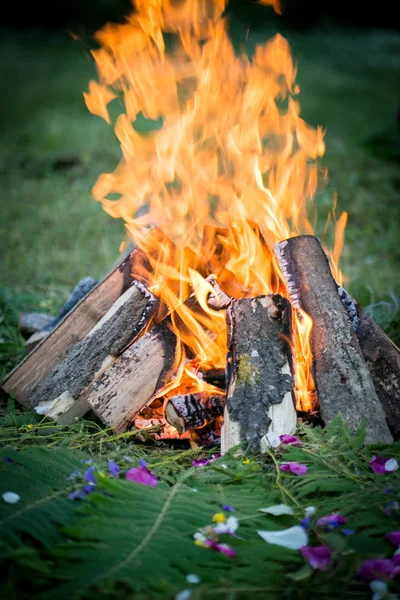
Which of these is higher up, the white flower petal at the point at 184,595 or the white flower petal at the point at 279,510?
the white flower petal at the point at 184,595

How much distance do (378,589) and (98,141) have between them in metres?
10.3

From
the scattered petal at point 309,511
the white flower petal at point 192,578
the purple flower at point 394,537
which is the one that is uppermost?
the white flower petal at point 192,578

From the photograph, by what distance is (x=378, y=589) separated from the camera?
1.34 m

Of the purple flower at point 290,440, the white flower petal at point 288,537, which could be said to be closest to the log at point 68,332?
the purple flower at point 290,440

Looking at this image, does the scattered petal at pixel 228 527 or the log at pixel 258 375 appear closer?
the scattered petal at pixel 228 527

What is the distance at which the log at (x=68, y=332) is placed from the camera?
268cm

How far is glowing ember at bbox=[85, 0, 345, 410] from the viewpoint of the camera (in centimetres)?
287

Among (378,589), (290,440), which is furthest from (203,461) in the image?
(378,589)

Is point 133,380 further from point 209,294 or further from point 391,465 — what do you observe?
point 391,465

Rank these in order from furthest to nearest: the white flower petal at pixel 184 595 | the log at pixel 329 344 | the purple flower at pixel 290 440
A: 1. the log at pixel 329 344
2. the purple flower at pixel 290 440
3. the white flower petal at pixel 184 595

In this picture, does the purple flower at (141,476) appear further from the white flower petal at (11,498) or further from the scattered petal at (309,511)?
the scattered petal at (309,511)

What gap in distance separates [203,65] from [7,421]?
7.40 feet

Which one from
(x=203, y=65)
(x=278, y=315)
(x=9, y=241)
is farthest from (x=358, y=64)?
(x=278, y=315)

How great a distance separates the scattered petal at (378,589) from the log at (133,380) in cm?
132
